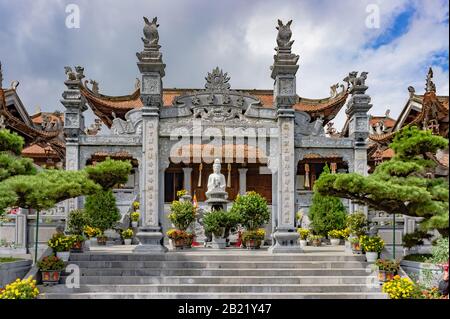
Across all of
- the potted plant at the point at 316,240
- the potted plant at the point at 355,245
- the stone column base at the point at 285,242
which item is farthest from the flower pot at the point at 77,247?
the potted plant at the point at 316,240

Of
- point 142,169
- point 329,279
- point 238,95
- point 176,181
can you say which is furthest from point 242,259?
point 176,181

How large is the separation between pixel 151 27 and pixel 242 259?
20.8 ft

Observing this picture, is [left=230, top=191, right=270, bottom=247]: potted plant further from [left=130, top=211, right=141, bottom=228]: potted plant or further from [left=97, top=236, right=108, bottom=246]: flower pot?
[left=130, top=211, right=141, bottom=228]: potted plant

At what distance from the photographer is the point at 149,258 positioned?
436 inches

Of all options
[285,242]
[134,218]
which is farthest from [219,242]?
[134,218]

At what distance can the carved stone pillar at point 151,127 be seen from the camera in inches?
470

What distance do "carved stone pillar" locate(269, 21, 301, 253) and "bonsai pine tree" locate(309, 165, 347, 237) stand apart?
2855 mm

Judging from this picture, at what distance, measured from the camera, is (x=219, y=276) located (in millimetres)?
10289

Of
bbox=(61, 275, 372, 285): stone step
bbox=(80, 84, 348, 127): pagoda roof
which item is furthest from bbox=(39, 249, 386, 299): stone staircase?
bbox=(80, 84, 348, 127): pagoda roof

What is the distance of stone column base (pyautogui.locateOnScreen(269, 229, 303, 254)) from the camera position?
11.7 metres

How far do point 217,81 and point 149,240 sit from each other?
4732mm

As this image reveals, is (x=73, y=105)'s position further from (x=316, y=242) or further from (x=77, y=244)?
(x=316, y=242)

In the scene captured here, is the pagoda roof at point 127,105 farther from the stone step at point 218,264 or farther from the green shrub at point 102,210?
the stone step at point 218,264

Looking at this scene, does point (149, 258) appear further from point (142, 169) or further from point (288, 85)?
point (288, 85)
